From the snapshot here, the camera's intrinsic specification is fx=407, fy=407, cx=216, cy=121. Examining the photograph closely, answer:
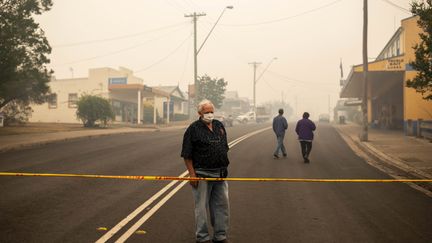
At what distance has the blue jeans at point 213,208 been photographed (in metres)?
5.16

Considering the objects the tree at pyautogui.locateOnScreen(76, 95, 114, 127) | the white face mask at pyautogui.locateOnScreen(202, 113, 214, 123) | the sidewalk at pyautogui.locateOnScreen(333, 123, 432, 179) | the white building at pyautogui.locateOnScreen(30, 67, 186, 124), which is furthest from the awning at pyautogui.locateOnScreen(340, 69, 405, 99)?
the white face mask at pyautogui.locateOnScreen(202, 113, 214, 123)

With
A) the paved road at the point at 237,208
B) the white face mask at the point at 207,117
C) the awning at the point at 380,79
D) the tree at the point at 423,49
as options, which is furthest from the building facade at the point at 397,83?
the white face mask at the point at 207,117

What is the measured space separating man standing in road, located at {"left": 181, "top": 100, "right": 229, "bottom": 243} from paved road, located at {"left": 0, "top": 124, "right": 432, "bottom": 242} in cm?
41

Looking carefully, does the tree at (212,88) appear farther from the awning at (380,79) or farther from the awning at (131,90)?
the awning at (380,79)

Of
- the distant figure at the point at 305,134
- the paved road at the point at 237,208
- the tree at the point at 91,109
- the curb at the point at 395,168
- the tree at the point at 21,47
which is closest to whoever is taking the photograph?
the paved road at the point at 237,208

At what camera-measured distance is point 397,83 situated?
34312 millimetres

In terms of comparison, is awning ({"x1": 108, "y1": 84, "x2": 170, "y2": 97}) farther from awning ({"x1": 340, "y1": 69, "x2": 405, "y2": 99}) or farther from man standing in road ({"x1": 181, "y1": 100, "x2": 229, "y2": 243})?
man standing in road ({"x1": 181, "y1": 100, "x2": 229, "y2": 243})

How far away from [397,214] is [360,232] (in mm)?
1429

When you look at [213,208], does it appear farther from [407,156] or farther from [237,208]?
[407,156]

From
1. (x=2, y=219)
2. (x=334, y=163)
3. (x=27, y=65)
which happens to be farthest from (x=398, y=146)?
(x=27, y=65)

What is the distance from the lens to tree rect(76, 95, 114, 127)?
30.4 meters

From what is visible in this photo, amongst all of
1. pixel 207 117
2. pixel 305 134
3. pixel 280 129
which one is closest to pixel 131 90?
pixel 280 129

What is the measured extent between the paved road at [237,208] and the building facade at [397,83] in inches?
342

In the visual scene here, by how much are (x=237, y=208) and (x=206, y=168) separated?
2148 millimetres
